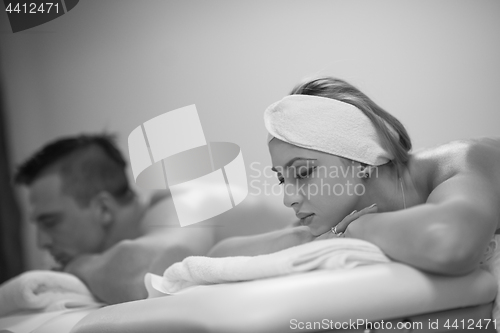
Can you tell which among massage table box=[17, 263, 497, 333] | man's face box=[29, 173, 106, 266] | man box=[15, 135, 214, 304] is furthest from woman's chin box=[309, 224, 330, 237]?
man's face box=[29, 173, 106, 266]

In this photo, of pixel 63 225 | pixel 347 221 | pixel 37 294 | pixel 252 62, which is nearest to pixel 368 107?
pixel 347 221

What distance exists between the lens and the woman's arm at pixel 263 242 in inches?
44.1

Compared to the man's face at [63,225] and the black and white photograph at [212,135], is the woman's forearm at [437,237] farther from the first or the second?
the man's face at [63,225]

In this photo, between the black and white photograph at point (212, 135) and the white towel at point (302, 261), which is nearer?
the white towel at point (302, 261)

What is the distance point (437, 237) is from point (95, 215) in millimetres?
1049

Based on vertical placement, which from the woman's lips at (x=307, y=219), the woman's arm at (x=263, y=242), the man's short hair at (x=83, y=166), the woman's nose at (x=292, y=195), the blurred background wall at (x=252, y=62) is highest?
the blurred background wall at (x=252, y=62)

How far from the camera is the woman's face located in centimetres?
88

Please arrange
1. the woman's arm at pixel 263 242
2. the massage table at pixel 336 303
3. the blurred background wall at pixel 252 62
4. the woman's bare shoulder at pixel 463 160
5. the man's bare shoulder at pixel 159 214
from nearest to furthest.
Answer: the massage table at pixel 336 303 → the woman's bare shoulder at pixel 463 160 → the woman's arm at pixel 263 242 → the blurred background wall at pixel 252 62 → the man's bare shoulder at pixel 159 214

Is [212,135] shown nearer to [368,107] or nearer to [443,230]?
[368,107]

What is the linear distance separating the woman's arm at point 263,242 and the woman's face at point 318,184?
0.14 metres

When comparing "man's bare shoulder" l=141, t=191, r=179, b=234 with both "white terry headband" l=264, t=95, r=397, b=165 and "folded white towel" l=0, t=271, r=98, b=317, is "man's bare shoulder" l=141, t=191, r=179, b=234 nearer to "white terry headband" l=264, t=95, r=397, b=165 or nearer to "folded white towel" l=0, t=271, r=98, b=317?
"folded white towel" l=0, t=271, r=98, b=317

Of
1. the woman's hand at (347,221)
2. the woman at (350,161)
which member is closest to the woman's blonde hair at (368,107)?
the woman at (350,161)

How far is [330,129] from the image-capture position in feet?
Result: 2.95

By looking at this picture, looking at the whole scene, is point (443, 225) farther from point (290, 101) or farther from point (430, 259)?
point (290, 101)
